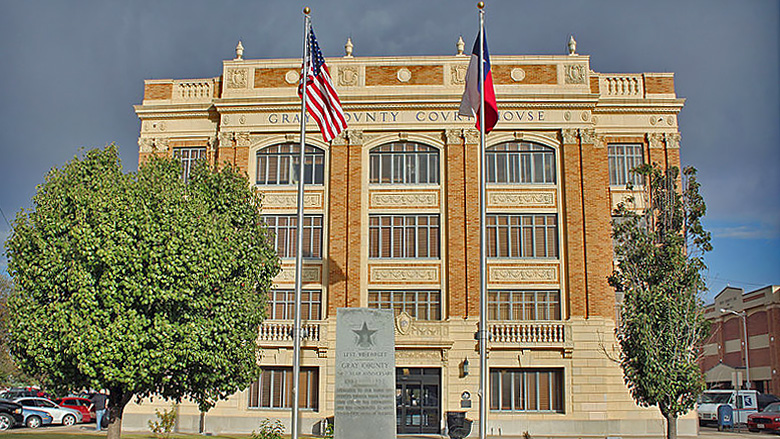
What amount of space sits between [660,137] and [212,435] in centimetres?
2493

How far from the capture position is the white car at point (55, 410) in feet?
→ 125

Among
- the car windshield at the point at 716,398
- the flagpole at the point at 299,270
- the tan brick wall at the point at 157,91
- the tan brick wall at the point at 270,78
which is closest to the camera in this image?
the flagpole at the point at 299,270

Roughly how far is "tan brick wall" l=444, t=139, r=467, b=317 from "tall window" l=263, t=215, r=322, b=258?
20.2ft

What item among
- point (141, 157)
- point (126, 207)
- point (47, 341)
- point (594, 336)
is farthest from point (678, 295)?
point (141, 157)

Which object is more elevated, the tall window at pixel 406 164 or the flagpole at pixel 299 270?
the tall window at pixel 406 164

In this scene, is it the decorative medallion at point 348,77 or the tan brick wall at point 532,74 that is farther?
the decorative medallion at point 348,77

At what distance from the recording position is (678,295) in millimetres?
25047

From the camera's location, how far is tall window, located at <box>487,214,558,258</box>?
111ft

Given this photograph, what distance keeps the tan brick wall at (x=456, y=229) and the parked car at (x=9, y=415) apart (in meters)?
21.3

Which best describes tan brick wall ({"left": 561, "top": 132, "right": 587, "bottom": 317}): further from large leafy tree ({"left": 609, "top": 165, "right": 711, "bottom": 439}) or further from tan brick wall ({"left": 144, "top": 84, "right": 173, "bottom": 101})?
tan brick wall ({"left": 144, "top": 84, "right": 173, "bottom": 101})

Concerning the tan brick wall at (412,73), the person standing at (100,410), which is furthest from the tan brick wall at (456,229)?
the person standing at (100,410)

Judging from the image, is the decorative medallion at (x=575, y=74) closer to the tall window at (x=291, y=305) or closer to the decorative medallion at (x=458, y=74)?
the decorative medallion at (x=458, y=74)

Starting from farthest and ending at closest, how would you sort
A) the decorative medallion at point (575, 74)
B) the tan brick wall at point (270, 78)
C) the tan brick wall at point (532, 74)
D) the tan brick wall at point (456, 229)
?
the tan brick wall at point (270, 78)
the tan brick wall at point (532, 74)
the decorative medallion at point (575, 74)
the tan brick wall at point (456, 229)

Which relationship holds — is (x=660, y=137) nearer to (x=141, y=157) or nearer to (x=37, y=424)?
(x=141, y=157)
